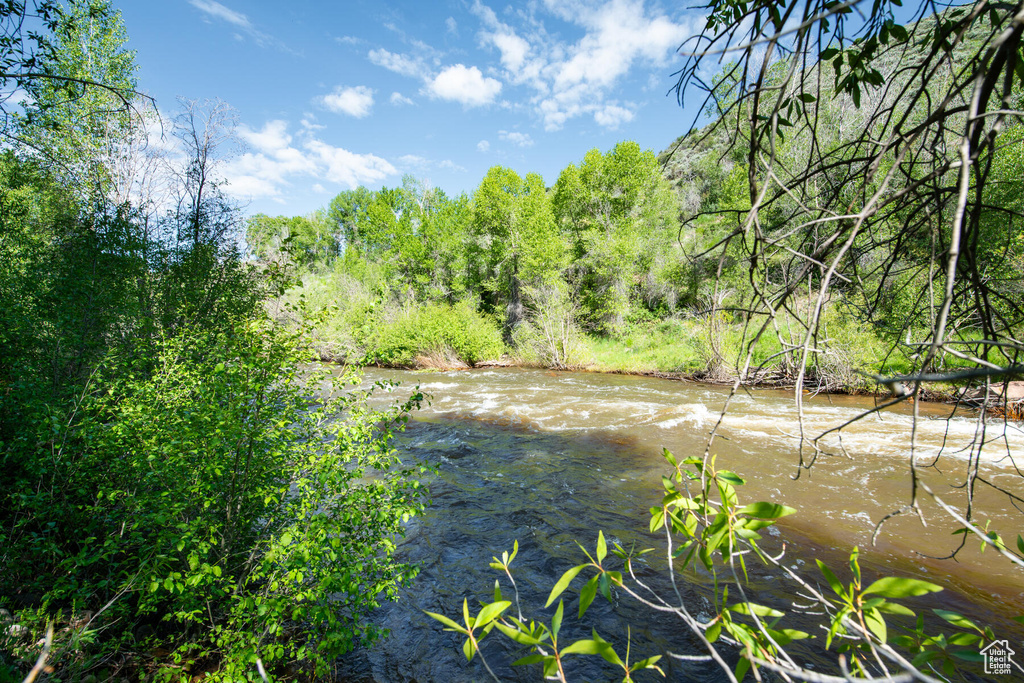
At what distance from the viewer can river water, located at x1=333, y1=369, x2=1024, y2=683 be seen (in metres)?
3.69

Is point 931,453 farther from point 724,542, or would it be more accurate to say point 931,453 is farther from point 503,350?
point 503,350

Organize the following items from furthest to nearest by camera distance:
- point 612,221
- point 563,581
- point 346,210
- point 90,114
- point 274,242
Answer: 1. point 346,210
2. point 612,221
3. point 90,114
4. point 274,242
5. point 563,581

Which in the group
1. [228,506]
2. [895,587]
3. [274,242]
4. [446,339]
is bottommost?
[228,506]

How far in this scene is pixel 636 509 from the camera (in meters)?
5.99

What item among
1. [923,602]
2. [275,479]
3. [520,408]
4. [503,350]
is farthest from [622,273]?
[275,479]

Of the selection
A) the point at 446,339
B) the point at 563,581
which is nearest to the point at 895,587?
the point at 563,581

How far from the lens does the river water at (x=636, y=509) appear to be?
12.1 feet

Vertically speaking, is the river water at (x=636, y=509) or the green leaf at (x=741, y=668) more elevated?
the green leaf at (x=741, y=668)

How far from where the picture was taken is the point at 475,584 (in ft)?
14.7

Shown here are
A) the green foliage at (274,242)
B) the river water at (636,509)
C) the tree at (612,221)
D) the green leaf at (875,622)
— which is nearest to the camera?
the green leaf at (875,622)

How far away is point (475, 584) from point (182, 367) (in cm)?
334

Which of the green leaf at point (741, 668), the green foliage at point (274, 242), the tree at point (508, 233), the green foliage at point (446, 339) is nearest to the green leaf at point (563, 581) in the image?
the green leaf at point (741, 668)

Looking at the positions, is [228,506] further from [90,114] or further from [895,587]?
[90,114]

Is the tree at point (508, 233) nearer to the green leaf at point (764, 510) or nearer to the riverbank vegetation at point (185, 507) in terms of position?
the riverbank vegetation at point (185, 507)
